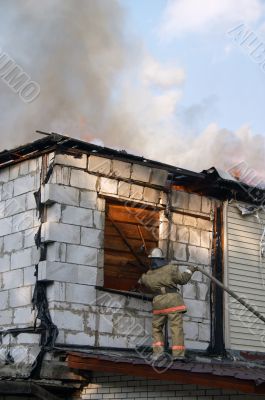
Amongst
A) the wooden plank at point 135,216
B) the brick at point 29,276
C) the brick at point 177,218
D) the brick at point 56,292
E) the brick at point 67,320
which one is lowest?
the brick at point 67,320

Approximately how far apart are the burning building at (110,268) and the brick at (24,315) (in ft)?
0.06

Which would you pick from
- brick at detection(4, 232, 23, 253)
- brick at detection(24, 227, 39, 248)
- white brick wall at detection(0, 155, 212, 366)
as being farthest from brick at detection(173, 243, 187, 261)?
brick at detection(4, 232, 23, 253)

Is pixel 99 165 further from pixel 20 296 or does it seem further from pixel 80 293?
pixel 20 296

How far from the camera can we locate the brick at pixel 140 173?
1256 centimetres

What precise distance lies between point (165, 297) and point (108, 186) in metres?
2.24

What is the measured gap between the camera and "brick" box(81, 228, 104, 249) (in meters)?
11.7

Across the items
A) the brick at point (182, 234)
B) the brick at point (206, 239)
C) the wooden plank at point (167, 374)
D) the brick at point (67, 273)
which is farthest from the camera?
the brick at point (206, 239)

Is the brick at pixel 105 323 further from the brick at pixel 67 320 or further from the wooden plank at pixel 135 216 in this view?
the wooden plank at pixel 135 216

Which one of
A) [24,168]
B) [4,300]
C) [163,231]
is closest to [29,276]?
[4,300]

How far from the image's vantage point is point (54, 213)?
11500 millimetres

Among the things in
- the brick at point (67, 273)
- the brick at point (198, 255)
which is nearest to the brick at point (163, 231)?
the brick at point (198, 255)

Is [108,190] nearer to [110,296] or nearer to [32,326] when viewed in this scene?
[110,296]

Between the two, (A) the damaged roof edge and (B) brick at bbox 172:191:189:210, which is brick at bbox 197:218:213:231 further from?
(A) the damaged roof edge

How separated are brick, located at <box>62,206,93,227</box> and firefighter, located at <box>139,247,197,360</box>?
4.18ft
